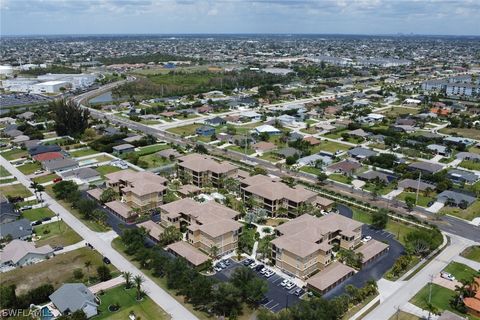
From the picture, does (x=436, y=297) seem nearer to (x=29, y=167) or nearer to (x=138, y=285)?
(x=138, y=285)

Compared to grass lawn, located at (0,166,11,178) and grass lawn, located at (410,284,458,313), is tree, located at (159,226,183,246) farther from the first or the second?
grass lawn, located at (0,166,11,178)

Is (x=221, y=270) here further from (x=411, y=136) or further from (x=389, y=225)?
(x=411, y=136)

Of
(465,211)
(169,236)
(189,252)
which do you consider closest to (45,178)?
(169,236)

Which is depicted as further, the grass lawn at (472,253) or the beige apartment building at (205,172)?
the beige apartment building at (205,172)

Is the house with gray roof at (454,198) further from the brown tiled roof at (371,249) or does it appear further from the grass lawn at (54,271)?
the grass lawn at (54,271)

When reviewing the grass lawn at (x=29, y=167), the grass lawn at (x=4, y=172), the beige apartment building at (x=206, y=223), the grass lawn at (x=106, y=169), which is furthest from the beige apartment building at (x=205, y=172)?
the grass lawn at (x=4, y=172)

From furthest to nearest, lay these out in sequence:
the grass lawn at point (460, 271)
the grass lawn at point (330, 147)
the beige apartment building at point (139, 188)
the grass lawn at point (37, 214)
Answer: the grass lawn at point (330, 147)
the beige apartment building at point (139, 188)
the grass lawn at point (37, 214)
the grass lawn at point (460, 271)
